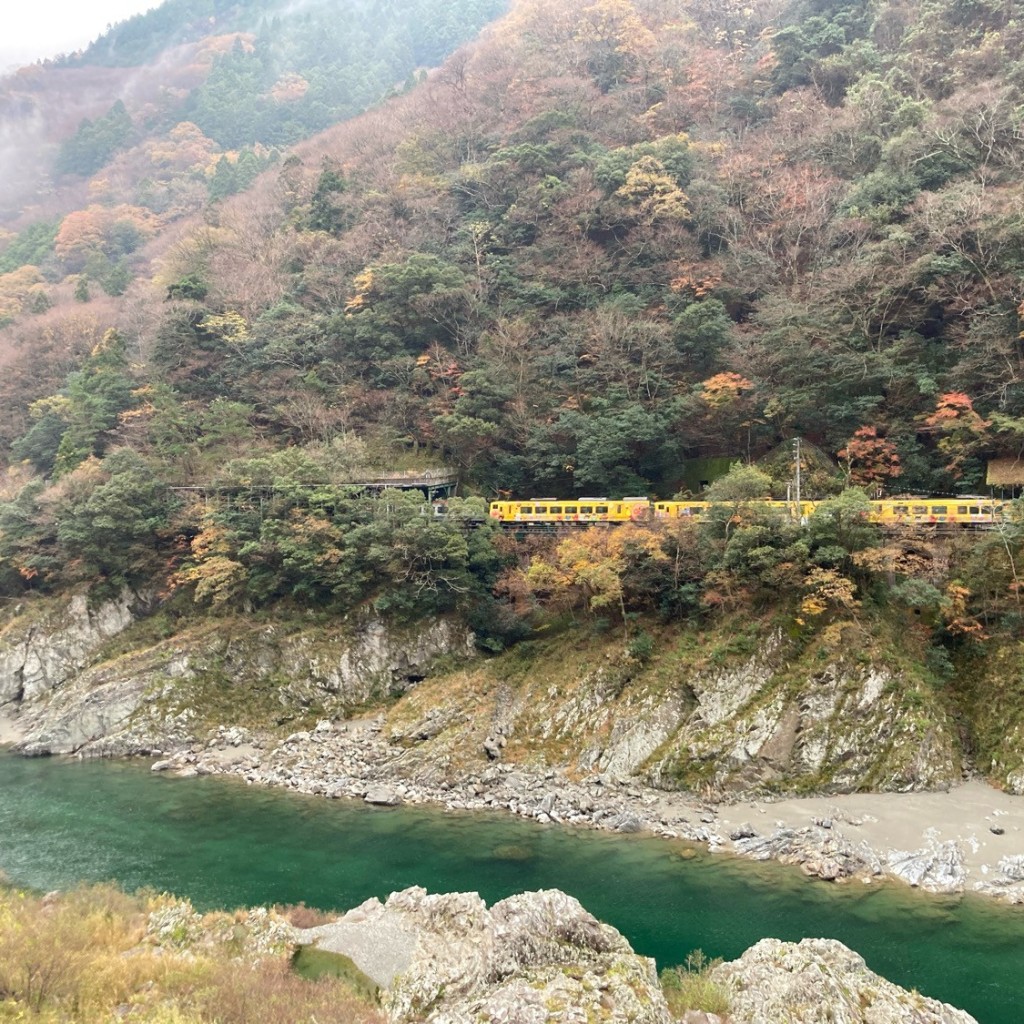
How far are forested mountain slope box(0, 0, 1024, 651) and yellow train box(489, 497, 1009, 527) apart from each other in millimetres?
1295

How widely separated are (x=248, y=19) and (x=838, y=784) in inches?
4718

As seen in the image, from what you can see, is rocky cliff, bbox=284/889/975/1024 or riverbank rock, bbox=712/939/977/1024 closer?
rocky cliff, bbox=284/889/975/1024

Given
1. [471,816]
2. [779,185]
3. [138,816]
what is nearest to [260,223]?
[779,185]

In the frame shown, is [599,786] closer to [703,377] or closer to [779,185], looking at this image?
[703,377]

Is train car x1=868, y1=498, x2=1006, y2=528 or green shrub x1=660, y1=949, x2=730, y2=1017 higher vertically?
train car x1=868, y1=498, x2=1006, y2=528

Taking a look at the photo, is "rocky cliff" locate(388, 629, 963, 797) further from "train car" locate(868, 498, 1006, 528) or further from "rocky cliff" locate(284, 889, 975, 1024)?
"rocky cliff" locate(284, 889, 975, 1024)

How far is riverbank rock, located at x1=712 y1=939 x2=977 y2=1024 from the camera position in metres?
10.2

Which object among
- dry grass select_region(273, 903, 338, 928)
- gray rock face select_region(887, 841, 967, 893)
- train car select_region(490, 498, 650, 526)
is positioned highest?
train car select_region(490, 498, 650, 526)

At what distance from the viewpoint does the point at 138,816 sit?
21.4m

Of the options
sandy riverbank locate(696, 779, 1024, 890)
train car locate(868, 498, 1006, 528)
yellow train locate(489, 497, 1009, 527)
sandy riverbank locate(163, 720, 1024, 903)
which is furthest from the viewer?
yellow train locate(489, 497, 1009, 527)

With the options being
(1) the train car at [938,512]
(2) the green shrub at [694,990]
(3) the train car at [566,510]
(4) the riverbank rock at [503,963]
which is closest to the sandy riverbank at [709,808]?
(2) the green shrub at [694,990]

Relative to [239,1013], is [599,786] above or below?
below

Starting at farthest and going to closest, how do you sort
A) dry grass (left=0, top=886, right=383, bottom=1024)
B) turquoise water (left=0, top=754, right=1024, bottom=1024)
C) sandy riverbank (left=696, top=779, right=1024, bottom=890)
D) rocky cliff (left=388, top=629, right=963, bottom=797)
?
rocky cliff (left=388, top=629, right=963, bottom=797) < sandy riverbank (left=696, top=779, right=1024, bottom=890) < turquoise water (left=0, top=754, right=1024, bottom=1024) < dry grass (left=0, top=886, right=383, bottom=1024)

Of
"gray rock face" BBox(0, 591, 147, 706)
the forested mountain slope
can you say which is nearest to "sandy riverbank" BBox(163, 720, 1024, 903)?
the forested mountain slope
